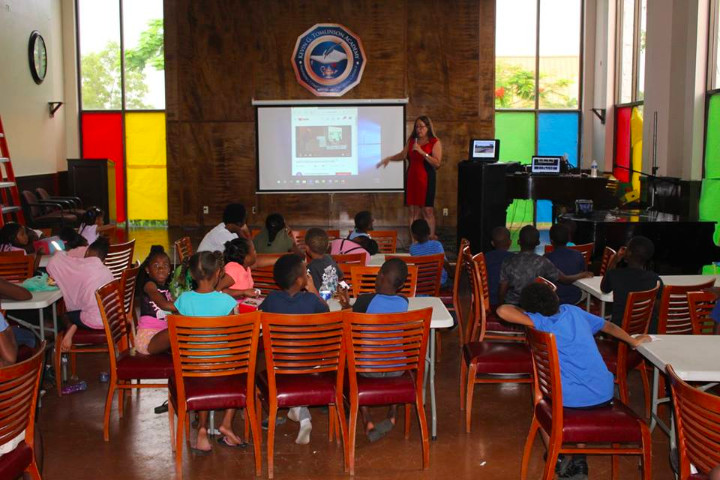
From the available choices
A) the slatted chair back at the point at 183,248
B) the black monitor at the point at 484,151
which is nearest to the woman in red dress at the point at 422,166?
the black monitor at the point at 484,151

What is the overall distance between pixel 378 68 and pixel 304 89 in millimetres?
1217

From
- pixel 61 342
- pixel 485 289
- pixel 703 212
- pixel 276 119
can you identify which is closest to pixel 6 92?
pixel 276 119

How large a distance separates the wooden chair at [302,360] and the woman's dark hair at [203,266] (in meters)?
0.49

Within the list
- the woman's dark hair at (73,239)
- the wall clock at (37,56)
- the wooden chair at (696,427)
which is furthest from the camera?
the wall clock at (37,56)

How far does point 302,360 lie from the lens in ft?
13.2

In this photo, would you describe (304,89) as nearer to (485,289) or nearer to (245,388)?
(485,289)

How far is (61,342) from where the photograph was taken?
5.00m

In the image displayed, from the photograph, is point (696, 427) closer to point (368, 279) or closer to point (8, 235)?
point (368, 279)

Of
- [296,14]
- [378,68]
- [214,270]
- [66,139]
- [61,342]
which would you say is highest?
[296,14]

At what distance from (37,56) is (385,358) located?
32.6 feet

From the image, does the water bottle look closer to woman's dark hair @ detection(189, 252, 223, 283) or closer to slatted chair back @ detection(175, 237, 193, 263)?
slatted chair back @ detection(175, 237, 193, 263)

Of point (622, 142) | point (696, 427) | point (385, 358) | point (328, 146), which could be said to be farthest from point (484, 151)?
point (696, 427)

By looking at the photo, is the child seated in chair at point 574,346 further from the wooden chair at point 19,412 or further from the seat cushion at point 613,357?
the wooden chair at point 19,412

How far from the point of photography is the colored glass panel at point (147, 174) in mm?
13766
